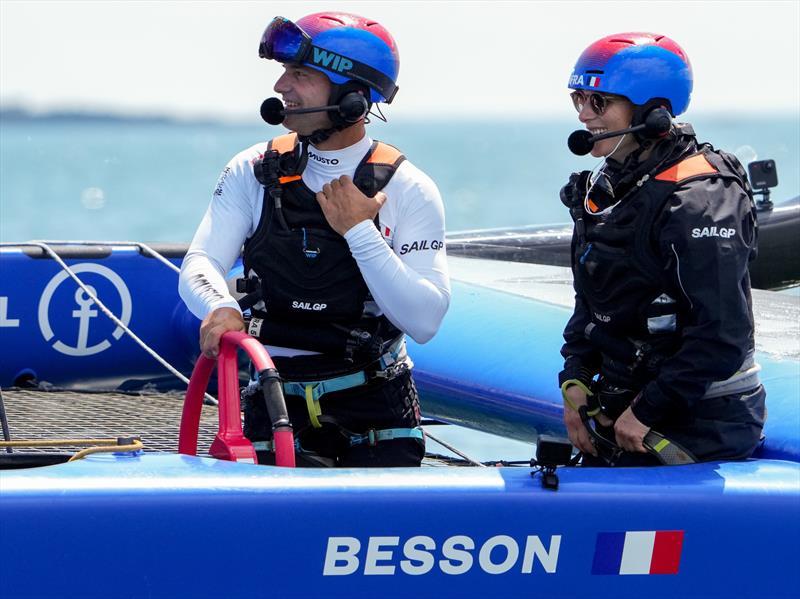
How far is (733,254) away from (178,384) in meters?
3.36

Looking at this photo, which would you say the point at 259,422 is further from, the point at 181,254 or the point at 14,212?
the point at 14,212

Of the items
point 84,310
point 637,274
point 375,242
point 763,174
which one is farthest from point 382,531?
point 763,174

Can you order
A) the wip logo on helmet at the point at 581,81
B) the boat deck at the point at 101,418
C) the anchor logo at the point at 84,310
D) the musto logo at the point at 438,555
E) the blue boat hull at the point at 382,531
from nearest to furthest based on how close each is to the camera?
the blue boat hull at the point at 382,531
the musto logo at the point at 438,555
the wip logo on helmet at the point at 581,81
the boat deck at the point at 101,418
the anchor logo at the point at 84,310

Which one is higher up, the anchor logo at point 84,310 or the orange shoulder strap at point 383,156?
the orange shoulder strap at point 383,156

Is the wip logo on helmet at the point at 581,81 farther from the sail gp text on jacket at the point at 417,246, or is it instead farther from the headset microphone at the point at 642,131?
the sail gp text on jacket at the point at 417,246

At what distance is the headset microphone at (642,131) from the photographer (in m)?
3.04

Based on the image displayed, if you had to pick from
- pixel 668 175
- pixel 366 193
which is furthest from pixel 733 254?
pixel 366 193

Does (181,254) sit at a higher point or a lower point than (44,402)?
higher

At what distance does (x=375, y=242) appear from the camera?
3102 millimetres

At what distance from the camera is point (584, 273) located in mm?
3170

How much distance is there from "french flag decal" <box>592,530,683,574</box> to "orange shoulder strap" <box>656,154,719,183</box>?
74cm

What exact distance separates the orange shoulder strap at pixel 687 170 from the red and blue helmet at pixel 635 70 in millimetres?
173

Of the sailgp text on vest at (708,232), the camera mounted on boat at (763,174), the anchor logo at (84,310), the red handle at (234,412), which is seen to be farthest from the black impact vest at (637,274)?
the camera mounted on boat at (763,174)

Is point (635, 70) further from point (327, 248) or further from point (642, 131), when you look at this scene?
point (327, 248)
